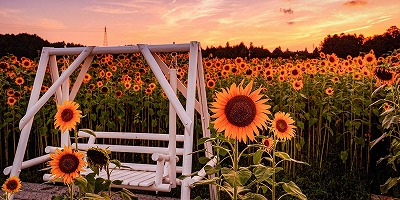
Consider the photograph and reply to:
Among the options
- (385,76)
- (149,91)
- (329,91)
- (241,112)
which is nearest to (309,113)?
(329,91)

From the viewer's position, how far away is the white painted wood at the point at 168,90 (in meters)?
2.60

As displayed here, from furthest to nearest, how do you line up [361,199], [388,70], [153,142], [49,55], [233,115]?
[153,142] < [361,199] < [49,55] < [388,70] < [233,115]

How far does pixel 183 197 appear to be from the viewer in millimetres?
2578

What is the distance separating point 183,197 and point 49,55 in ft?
4.55

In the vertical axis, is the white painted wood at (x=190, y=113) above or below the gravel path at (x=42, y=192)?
above

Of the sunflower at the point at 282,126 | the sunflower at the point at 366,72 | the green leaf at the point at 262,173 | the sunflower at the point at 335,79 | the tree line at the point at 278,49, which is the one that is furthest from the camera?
the tree line at the point at 278,49

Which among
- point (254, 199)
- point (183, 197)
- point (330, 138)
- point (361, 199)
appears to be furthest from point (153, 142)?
point (254, 199)

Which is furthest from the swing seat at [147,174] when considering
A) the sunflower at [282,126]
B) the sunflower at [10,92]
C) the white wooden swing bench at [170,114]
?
the sunflower at [10,92]

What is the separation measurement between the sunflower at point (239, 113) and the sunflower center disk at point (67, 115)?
0.69 meters

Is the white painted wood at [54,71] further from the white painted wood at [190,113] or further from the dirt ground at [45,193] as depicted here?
the white painted wood at [190,113]

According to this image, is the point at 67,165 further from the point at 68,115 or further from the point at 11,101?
the point at 11,101

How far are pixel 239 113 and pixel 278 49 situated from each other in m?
8.84

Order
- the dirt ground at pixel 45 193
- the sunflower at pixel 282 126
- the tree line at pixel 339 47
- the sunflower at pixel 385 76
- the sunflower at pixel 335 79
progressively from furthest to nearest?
the tree line at pixel 339 47 → the sunflower at pixel 335 79 → the dirt ground at pixel 45 193 → the sunflower at pixel 385 76 → the sunflower at pixel 282 126

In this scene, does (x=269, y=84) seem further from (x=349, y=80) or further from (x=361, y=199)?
(x=361, y=199)
